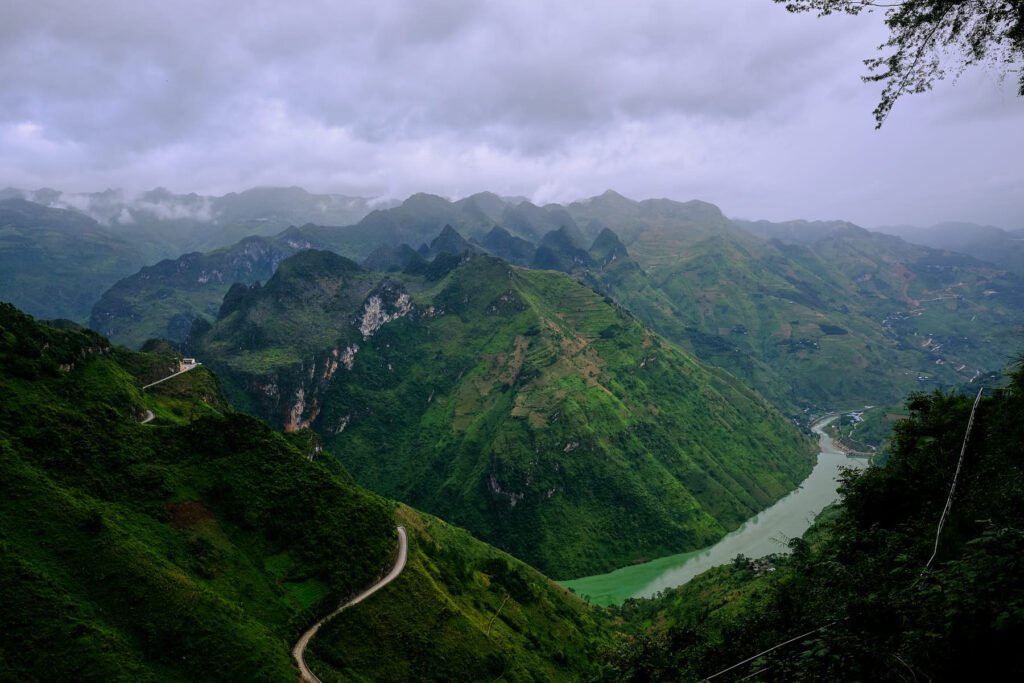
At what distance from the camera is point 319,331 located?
612 ft

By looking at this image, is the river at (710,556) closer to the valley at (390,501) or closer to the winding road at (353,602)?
the valley at (390,501)

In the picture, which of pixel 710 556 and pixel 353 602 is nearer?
pixel 353 602

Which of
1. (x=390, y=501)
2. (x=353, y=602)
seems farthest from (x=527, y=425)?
(x=353, y=602)

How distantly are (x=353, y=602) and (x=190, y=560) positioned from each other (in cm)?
1434

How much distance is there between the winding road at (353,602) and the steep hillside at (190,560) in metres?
0.79

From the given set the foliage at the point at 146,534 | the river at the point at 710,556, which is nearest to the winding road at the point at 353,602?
the foliage at the point at 146,534

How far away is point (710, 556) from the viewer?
12450 cm

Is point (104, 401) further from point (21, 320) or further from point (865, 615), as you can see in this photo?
point (865, 615)

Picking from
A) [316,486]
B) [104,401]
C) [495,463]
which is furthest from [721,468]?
[104,401]

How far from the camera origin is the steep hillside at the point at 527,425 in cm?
13875

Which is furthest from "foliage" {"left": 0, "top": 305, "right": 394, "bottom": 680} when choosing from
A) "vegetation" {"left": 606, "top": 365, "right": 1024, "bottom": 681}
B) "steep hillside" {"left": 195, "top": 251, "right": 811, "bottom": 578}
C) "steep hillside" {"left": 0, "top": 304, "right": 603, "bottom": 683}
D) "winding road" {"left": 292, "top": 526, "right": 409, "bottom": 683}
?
"steep hillside" {"left": 195, "top": 251, "right": 811, "bottom": 578}

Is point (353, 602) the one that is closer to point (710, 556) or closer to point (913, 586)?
point (913, 586)

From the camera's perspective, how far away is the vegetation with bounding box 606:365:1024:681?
327 inches

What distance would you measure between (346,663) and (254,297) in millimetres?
172779
